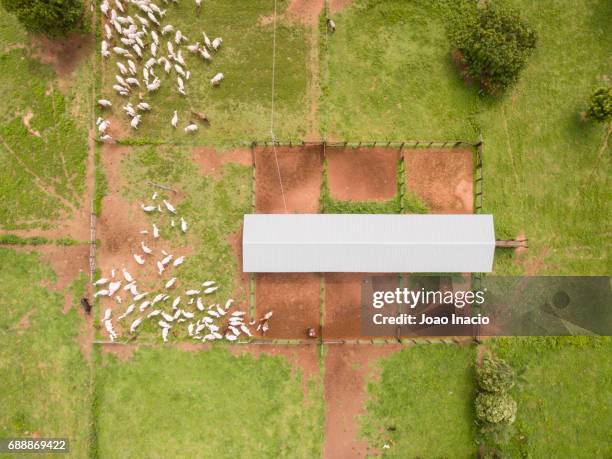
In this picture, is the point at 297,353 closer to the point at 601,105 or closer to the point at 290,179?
the point at 290,179

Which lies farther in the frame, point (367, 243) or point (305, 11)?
point (305, 11)

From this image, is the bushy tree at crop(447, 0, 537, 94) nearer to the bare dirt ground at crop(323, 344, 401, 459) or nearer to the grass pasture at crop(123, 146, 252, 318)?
the grass pasture at crop(123, 146, 252, 318)

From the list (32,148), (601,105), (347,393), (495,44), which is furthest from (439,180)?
(32,148)

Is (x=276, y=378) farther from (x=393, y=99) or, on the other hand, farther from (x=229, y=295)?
(x=393, y=99)

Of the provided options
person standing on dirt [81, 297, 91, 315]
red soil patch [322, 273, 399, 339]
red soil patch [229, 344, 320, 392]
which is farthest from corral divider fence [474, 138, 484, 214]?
person standing on dirt [81, 297, 91, 315]

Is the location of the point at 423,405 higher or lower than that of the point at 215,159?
lower

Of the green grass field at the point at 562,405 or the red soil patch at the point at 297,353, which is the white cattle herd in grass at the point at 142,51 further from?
the green grass field at the point at 562,405
